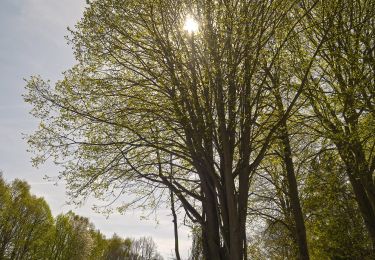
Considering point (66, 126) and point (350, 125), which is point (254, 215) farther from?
point (66, 126)

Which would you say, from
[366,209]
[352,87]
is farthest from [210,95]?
[366,209]

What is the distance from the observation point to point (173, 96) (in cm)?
712

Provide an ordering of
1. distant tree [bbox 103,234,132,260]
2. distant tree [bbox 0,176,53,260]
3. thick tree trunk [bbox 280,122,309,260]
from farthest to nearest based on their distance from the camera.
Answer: distant tree [bbox 103,234,132,260]
distant tree [bbox 0,176,53,260]
thick tree trunk [bbox 280,122,309,260]

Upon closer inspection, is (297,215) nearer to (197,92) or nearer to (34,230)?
(197,92)

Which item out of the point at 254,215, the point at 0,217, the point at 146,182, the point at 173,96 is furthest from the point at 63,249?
the point at 173,96

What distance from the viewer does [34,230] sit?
3588cm

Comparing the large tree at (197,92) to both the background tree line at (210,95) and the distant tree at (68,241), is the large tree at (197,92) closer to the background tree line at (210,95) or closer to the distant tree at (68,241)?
the background tree line at (210,95)

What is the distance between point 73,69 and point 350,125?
25.1 feet

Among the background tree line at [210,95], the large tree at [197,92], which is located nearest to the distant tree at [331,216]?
the background tree line at [210,95]

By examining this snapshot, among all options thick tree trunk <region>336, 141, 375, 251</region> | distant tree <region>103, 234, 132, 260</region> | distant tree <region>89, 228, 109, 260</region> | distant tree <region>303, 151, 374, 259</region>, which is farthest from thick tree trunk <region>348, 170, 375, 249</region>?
distant tree <region>103, 234, 132, 260</region>

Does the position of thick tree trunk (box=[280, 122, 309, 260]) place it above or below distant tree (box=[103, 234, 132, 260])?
below

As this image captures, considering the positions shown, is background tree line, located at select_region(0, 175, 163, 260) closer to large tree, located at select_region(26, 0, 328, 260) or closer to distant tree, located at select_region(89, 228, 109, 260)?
distant tree, located at select_region(89, 228, 109, 260)

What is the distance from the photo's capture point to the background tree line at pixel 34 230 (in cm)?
3100

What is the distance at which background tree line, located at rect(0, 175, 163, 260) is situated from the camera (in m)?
31.0
